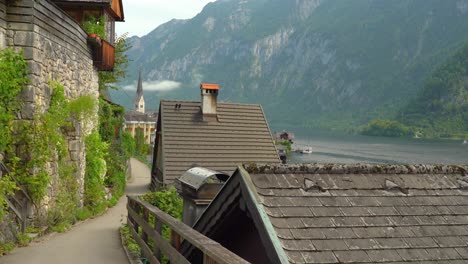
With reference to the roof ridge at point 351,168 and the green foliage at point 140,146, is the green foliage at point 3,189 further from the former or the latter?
the green foliage at point 140,146

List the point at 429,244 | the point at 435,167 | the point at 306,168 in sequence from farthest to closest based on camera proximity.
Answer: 1. the point at 435,167
2. the point at 306,168
3. the point at 429,244

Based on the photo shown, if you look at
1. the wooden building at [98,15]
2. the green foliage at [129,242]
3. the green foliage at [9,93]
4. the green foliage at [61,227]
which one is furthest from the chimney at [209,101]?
the green foliage at [9,93]

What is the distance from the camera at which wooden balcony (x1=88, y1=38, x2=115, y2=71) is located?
14.6 m

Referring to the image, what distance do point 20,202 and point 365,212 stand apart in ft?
23.8

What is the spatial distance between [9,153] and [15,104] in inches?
33.8

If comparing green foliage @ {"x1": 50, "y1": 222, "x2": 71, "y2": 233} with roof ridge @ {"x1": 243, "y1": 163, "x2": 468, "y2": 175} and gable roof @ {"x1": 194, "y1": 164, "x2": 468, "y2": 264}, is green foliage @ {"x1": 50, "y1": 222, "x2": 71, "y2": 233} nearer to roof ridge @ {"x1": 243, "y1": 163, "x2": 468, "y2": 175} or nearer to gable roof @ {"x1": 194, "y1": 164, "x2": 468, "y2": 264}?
gable roof @ {"x1": 194, "y1": 164, "x2": 468, "y2": 264}

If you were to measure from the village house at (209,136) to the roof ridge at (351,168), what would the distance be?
14.3 metres

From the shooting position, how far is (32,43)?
8.65 meters

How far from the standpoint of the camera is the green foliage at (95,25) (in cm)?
1616

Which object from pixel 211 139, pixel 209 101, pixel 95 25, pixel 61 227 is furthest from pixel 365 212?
pixel 209 101

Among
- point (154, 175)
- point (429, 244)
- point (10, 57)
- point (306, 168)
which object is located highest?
point (10, 57)

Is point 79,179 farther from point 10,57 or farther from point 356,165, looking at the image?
point 356,165


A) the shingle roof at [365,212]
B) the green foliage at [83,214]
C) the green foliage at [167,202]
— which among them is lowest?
the green foliage at [83,214]

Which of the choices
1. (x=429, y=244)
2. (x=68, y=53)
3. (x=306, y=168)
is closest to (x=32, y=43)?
(x=68, y=53)
